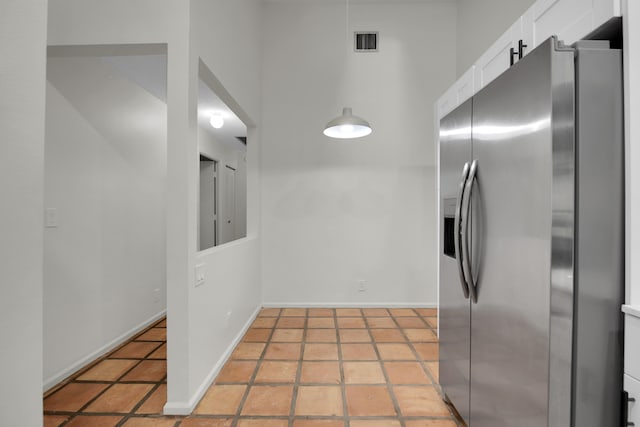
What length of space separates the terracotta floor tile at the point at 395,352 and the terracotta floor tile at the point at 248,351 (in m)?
1.02

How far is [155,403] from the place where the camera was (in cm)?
198

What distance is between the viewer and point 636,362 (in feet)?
3.23

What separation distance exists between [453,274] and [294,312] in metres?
2.46

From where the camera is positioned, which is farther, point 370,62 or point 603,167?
point 370,62

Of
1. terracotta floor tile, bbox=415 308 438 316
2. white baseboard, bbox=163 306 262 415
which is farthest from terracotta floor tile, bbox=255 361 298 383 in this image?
terracotta floor tile, bbox=415 308 438 316

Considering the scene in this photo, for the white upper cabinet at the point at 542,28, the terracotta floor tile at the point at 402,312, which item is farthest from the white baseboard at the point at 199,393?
the white upper cabinet at the point at 542,28

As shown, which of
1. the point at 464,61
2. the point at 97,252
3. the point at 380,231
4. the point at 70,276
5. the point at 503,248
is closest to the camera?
the point at 503,248

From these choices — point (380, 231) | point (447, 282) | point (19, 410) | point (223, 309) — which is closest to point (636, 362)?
point (447, 282)

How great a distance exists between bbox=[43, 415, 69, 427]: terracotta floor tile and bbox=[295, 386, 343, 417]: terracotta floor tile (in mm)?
1322

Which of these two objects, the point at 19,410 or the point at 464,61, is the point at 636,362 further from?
the point at 464,61

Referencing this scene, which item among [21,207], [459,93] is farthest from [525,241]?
[459,93]

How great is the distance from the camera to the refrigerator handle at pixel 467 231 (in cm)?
144

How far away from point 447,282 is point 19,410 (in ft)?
5.82

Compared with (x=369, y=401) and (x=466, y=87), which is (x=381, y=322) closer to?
(x=369, y=401)
